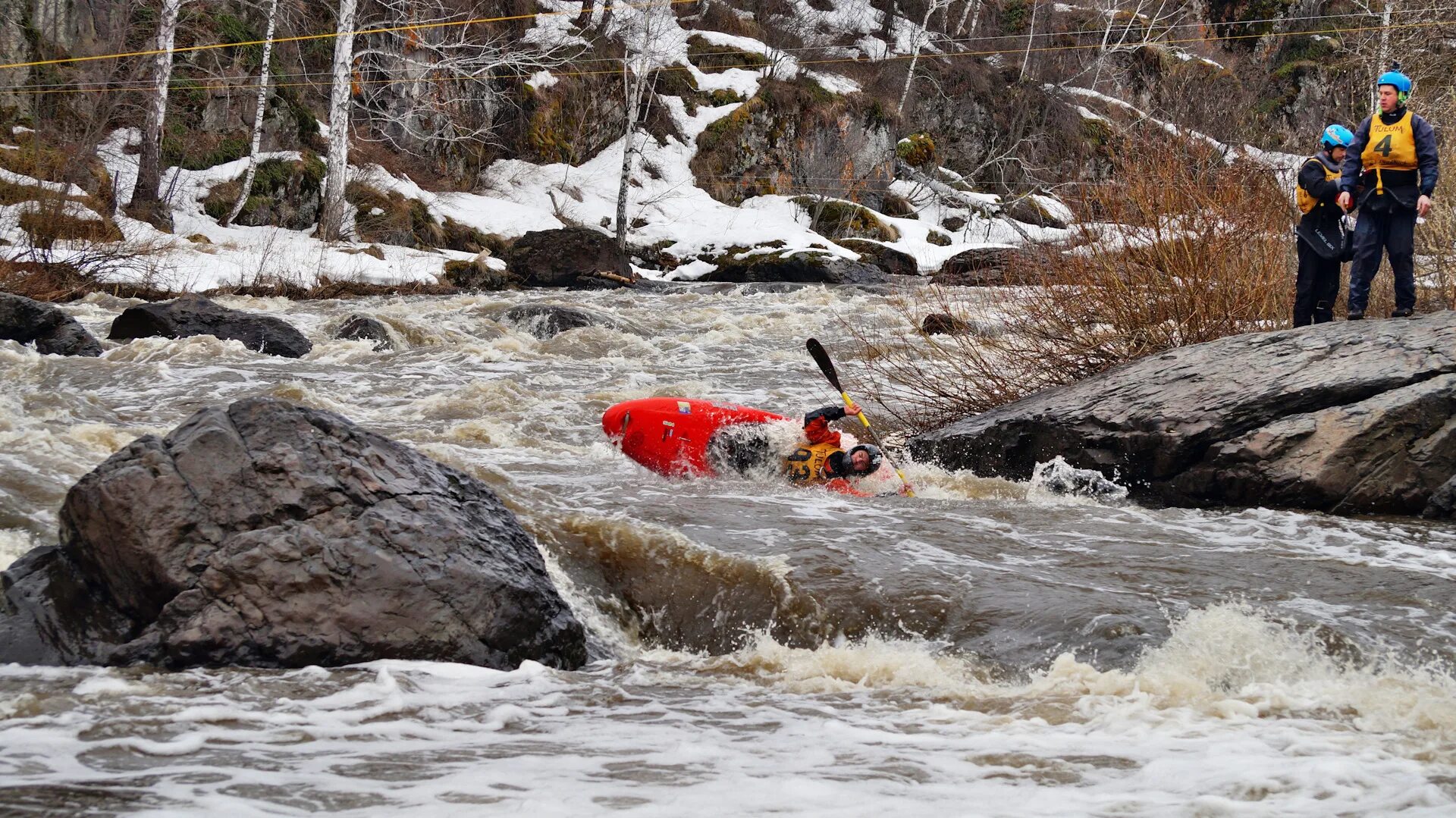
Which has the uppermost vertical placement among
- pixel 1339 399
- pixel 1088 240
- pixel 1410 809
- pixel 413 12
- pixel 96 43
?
pixel 413 12

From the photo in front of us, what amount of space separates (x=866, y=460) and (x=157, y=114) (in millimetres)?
14816

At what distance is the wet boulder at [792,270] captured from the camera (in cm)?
2173

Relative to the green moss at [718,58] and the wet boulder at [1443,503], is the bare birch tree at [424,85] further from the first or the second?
the wet boulder at [1443,503]

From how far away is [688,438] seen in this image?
759 cm

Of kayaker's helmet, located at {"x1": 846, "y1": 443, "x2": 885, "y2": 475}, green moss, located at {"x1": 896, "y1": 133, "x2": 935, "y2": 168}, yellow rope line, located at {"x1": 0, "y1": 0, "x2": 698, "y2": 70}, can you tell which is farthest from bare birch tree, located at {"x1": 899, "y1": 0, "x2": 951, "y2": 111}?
kayaker's helmet, located at {"x1": 846, "y1": 443, "x2": 885, "y2": 475}

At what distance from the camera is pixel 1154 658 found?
4156 millimetres

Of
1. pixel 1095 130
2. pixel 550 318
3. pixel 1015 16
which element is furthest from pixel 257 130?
pixel 1015 16

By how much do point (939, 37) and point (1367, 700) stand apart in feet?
117

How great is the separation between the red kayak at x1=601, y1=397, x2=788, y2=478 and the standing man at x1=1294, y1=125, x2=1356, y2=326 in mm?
3963

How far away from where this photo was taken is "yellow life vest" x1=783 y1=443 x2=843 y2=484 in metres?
7.32

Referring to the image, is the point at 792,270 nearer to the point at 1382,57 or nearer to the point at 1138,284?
the point at 1382,57

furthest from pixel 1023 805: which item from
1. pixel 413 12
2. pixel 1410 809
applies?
pixel 413 12

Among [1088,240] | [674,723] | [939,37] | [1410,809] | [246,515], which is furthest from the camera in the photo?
[939,37]

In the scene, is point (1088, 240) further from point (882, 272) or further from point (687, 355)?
point (882, 272)
